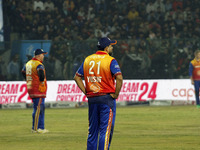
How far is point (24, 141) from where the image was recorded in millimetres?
12688

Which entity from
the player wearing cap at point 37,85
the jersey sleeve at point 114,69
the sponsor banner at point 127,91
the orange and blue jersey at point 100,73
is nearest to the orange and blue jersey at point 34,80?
the player wearing cap at point 37,85

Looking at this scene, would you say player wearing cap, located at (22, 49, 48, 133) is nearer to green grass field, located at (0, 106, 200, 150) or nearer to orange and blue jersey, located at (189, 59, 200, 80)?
green grass field, located at (0, 106, 200, 150)

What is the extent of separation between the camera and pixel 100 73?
28.0ft

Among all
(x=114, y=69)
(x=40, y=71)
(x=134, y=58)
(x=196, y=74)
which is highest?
(x=114, y=69)

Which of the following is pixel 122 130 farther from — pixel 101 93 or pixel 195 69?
pixel 195 69

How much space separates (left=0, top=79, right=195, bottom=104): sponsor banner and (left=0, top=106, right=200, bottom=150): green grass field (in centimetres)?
155

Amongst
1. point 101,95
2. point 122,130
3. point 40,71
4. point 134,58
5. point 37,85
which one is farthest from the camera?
point 134,58

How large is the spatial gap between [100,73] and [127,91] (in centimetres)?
1592

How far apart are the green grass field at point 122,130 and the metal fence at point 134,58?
2868 mm

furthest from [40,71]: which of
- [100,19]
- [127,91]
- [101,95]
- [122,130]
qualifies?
[100,19]

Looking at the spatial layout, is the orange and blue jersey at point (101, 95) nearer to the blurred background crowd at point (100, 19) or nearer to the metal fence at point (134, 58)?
the metal fence at point (134, 58)

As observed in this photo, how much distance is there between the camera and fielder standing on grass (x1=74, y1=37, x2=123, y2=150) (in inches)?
335

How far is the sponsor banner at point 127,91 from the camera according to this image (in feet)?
79.2

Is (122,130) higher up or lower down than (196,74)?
lower down
